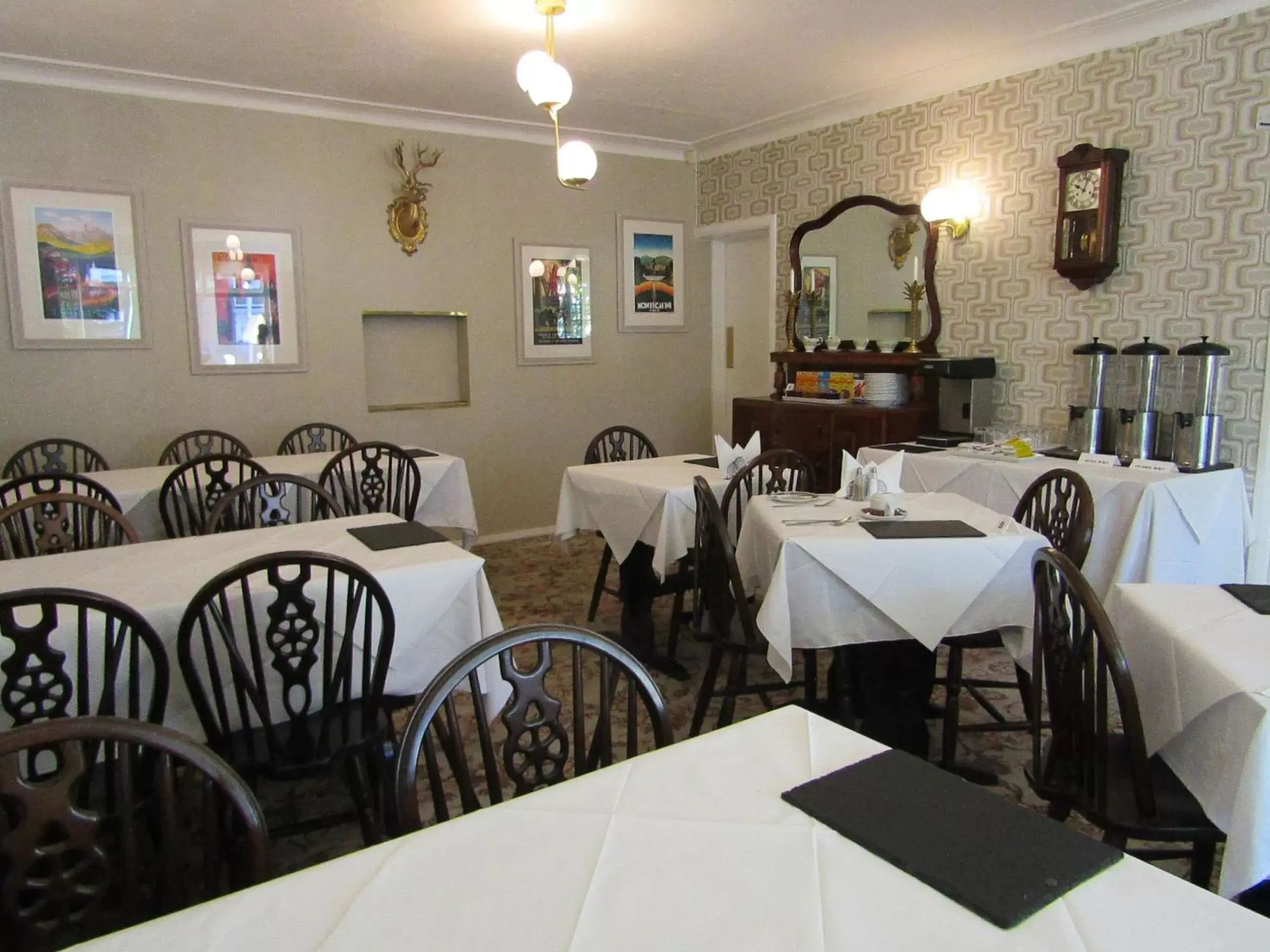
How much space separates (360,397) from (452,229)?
1.22 meters

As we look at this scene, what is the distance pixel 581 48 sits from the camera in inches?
165

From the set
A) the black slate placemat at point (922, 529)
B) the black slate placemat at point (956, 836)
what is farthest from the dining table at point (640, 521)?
the black slate placemat at point (956, 836)

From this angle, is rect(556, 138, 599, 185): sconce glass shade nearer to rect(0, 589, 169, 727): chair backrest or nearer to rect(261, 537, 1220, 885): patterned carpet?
rect(261, 537, 1220, 885): patterned carpet

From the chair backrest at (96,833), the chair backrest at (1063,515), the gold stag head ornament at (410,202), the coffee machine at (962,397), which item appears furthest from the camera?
the gold stag head ornament at (410,202)

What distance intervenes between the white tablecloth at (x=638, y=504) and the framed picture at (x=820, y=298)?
1819 millimetres

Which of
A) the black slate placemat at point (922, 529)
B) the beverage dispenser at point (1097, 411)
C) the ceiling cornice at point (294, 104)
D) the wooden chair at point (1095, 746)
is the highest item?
the ceiling cornice at point (294, 104)

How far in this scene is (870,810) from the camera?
1137 millimetres

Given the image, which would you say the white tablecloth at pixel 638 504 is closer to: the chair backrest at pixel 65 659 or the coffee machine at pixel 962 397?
the coffee machine at pixel 962 397

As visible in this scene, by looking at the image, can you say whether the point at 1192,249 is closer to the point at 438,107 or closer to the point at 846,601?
the point at 846,601

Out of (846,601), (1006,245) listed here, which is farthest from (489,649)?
(1006,245)

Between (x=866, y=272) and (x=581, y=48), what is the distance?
213cm

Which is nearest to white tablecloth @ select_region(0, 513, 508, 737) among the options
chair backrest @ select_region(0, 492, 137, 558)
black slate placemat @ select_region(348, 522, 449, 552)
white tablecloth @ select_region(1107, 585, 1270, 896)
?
black slate placemat @ select_region(348, 522, 449, 552)

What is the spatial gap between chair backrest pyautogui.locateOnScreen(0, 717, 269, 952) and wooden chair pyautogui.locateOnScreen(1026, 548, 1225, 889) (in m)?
1.48

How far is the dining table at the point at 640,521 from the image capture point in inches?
138
